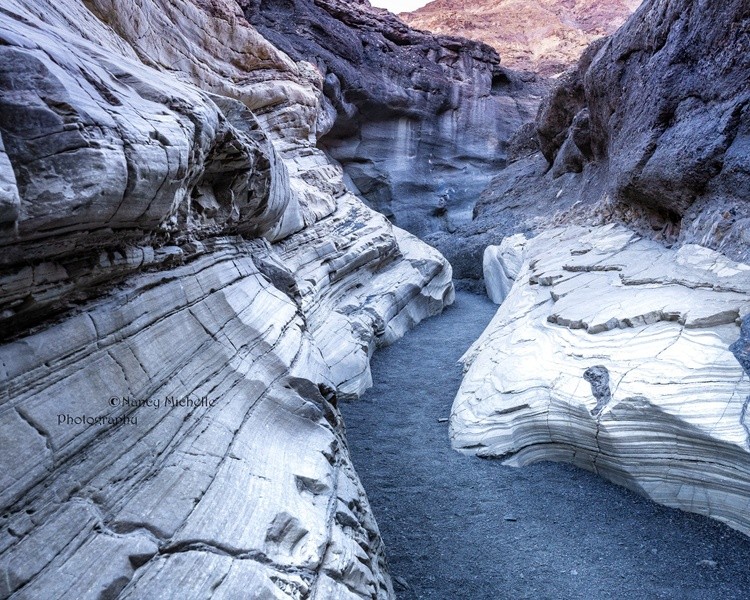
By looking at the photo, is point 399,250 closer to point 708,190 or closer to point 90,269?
point 708,190

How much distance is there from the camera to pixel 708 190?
524 cm

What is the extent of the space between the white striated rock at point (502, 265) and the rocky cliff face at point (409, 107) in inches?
254

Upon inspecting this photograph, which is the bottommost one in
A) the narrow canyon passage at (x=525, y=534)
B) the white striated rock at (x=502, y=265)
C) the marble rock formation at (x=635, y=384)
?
the white striated rock at (x=502, y=265)

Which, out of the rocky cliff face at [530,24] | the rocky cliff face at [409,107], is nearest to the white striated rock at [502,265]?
the rocky cliff face at [409,107]

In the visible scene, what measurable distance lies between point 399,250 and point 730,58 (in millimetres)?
5879

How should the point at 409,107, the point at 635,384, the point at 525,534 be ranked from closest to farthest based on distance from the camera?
1. the point at 525,534
2. the point at 635,384
3. the point at 409,107

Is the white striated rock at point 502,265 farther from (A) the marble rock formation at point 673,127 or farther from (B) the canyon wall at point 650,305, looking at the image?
(B) the canyon wall at point 650,305

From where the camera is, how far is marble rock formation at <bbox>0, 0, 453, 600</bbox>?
6.07ft

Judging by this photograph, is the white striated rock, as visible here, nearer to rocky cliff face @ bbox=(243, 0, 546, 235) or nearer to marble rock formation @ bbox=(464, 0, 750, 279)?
marble rock formation @ bbox=(464, 0, 750, 279)

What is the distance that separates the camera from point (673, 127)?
600 cm

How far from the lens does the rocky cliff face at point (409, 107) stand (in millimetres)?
15664

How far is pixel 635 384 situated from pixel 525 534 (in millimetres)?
1326

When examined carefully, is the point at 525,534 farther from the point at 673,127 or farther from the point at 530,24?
the point at 530,24

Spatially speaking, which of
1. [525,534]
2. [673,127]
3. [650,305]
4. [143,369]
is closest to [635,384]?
[650,305]
